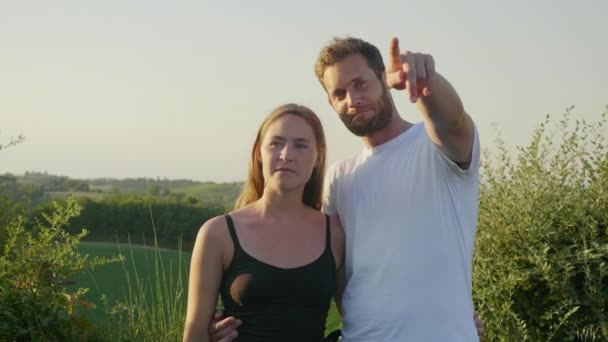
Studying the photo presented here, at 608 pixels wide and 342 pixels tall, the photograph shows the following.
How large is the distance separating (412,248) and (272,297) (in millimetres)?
567

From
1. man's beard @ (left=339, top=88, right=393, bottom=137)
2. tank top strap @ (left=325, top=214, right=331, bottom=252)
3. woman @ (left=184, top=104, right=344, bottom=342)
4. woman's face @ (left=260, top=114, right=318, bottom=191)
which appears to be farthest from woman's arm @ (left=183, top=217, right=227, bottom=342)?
man's beard @ (left=339, top=88, right=393, bottom=137)

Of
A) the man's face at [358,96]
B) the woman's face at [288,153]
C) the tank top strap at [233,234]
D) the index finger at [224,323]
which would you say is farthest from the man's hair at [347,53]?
the index finger at [224,323]

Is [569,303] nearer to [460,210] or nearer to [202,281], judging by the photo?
[460,210]

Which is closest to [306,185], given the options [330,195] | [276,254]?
[330,195]

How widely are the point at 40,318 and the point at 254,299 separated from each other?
1.71 metres

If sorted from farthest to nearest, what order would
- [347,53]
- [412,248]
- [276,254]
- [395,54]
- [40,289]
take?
[40,289], [347,53], [276,254], [412,248], [395,54]

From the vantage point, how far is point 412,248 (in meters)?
2.99

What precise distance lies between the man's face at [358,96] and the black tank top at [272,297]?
61 centimetres

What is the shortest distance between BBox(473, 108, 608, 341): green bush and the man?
2.32 meters

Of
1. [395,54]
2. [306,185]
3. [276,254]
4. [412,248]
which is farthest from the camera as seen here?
[306,185]

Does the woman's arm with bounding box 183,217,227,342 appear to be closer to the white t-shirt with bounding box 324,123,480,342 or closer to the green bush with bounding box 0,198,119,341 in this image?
the white t-shirt with bounding box 324,123,480,342

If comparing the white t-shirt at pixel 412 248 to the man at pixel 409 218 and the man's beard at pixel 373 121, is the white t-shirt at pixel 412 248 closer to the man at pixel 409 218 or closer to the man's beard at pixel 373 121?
the man at pixel 409 218

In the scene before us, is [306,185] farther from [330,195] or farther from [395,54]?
[395,54]

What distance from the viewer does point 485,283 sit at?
5.52 metres
